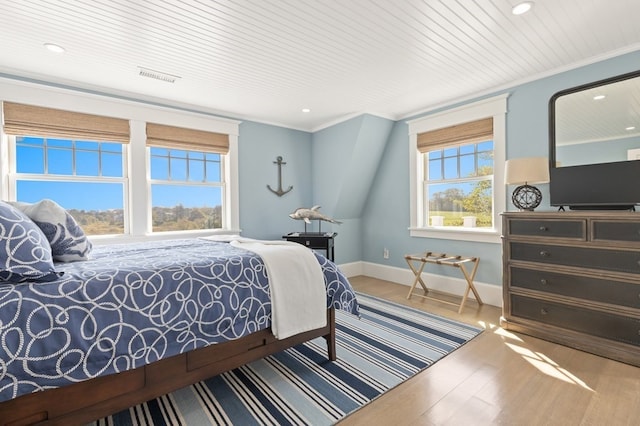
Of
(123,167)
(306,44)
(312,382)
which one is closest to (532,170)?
(306,44)

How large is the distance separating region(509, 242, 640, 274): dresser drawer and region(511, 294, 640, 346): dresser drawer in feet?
1.06

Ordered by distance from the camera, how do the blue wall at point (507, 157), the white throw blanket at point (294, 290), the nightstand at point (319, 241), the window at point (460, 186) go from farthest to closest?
1. the nightstand at point (319, 241)
2. the window at point (460, 186)
3. the blue wall at point (507, 157)
4. the white throw blanket at point (294, 290)

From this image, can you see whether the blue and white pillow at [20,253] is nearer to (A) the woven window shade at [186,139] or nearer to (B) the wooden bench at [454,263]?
(A) the woven window shade at [186,139]

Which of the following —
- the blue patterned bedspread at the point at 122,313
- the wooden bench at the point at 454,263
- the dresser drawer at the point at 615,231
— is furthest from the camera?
the wooden bench at the point at 454,263

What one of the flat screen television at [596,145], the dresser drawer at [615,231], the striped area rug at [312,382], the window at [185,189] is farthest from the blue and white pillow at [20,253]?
the flat screen television at [596,145]

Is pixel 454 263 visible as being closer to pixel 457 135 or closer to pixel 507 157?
pixel 507 157

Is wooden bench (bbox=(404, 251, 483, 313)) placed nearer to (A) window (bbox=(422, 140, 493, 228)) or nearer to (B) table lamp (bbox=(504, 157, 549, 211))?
(A) window (bbox=(422, 140, 493, 228))

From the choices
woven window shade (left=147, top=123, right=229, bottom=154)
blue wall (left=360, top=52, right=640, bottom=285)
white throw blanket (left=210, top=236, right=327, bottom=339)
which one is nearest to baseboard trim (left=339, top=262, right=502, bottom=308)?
blue wall (left=360, top=52, right=640, bottom=285)

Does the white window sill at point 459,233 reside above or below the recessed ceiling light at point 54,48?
below

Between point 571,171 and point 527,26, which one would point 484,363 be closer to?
point 571,171

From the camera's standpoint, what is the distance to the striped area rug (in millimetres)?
1576

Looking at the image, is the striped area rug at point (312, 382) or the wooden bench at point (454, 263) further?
the wooden bench at point (454, 263)

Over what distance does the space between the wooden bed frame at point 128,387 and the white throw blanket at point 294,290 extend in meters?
0.14

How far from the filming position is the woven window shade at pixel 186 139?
3.46 m
